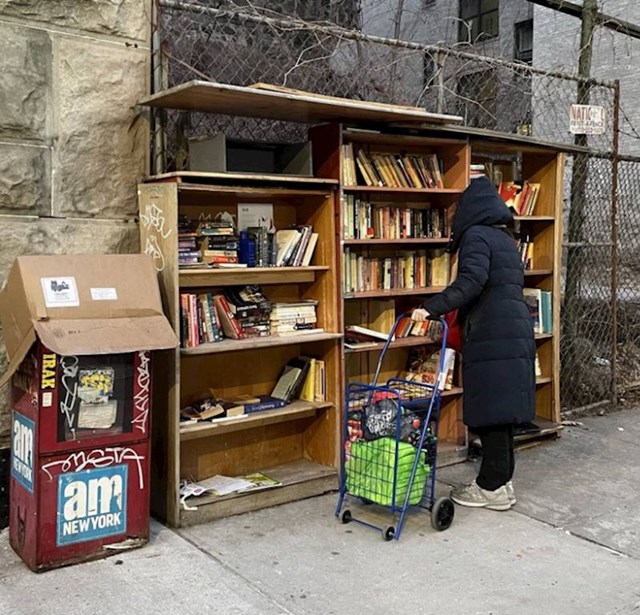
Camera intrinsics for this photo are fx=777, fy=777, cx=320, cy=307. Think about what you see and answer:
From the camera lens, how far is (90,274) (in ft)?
12.2

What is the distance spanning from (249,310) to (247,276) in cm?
20

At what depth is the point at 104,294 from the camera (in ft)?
12.1

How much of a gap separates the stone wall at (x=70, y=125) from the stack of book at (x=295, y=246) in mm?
855

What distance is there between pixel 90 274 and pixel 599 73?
41.7 feet

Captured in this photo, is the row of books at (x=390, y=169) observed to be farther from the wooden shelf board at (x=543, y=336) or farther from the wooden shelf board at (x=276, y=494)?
the wooden shelf board at (x=276, y=494)

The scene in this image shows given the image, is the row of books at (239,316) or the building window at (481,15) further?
the building window at (481,15)

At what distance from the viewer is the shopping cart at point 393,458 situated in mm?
4059

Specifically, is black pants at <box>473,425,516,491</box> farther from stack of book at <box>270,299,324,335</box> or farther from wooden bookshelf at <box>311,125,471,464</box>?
stack of book at <box>270,299,324,335</box>

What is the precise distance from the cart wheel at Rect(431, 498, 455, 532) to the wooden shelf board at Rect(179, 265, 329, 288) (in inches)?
60.3

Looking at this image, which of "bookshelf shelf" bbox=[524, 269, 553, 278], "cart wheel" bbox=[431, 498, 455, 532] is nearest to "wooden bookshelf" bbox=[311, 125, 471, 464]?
"bookshelf shelf" bbox=[524, 269, 553, 278]

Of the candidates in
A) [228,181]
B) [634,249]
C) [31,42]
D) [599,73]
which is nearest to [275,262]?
[228,181]

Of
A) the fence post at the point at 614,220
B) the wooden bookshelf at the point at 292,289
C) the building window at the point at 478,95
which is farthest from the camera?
the building window at the point at 478,95

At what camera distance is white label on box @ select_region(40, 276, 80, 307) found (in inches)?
139

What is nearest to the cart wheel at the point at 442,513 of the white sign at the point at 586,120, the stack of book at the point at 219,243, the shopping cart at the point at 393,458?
the shopping cart at the point at 393,458
